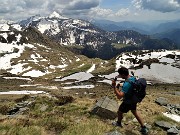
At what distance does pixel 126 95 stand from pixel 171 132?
14.7ft

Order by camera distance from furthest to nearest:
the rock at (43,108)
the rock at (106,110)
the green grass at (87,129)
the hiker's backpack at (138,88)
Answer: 1. the rock at (43,108)
2. the rock at (106,110)
3. the green grass at (87,129)
4. the hiker's backpack at (138,88)

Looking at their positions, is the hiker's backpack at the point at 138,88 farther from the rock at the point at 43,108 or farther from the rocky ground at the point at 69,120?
the rock at the point at 43,108

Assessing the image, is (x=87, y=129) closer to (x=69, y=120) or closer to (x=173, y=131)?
(x=69, y=120)

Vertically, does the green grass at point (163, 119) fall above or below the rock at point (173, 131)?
below

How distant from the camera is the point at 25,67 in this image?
568 feet

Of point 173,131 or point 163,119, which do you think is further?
point 163,119

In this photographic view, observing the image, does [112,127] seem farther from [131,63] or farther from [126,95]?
[131,63]

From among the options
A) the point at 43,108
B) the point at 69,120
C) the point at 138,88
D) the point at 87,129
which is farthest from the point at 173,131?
the point at 43,108

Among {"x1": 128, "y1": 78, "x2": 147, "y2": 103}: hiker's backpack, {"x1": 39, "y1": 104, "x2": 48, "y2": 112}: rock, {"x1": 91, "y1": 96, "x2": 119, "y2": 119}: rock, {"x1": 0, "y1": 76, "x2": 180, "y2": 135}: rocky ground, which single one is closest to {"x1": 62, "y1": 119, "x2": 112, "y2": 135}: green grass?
{"x1": 0, "y1": 76, "x2": 180, "y2": 135}: rocky ground

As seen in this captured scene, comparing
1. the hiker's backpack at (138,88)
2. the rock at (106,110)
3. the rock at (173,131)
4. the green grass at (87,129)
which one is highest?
the hiker's backpack at (138,88)

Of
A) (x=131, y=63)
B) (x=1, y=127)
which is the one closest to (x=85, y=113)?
(x=1, y=127)

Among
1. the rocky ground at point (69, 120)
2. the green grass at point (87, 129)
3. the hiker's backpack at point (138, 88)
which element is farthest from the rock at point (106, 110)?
the hiker's backpack at point (138, 88)

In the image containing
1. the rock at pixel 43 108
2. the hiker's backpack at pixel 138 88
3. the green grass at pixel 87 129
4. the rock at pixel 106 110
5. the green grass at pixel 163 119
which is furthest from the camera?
the rock at pixel 43 108

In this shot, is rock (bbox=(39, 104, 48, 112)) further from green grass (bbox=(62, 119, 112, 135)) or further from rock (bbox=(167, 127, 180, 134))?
rock (bbox=(167, 127, 180, 134))
